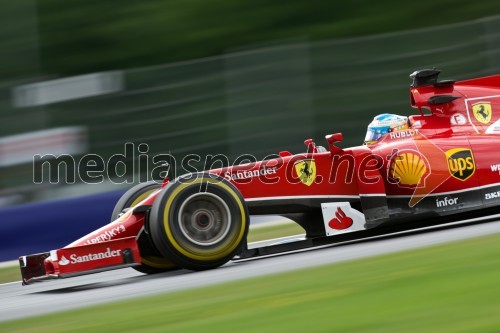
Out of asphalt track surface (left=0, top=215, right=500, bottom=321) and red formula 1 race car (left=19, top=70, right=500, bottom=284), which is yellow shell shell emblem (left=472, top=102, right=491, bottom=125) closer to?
red formula 1 race car (left=19, top=70, right=500, bottom=284)

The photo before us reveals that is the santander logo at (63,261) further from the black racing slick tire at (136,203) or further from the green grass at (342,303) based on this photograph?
the green grass at (342,303)

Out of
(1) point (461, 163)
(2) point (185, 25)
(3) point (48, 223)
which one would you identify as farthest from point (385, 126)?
(2) point (185, 25)

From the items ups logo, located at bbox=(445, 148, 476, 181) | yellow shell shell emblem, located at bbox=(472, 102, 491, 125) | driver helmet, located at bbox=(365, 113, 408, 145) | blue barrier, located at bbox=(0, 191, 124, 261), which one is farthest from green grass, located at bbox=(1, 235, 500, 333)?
blue barrier, located at bbox=(0, 191, 124, 261)

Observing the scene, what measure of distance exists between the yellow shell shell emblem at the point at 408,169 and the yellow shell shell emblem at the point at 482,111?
99cm

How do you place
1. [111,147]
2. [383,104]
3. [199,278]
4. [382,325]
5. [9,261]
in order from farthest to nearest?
[383,104] < [111,147] < [9,261] < [199,278] < [382,325]

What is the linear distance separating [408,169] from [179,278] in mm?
2274

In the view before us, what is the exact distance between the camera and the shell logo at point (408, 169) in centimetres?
802

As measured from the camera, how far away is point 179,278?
7305 mm

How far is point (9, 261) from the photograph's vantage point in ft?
34.4

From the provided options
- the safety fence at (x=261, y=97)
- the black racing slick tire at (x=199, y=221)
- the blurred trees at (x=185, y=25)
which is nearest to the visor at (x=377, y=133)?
the black racing slick tire at (x=199, y=221)

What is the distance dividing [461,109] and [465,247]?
2.39 meters

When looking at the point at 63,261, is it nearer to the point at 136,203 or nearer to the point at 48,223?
the point at 136,203

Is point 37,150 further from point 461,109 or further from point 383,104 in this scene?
point 461,109

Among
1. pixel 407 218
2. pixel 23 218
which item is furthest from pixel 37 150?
pixel 407 218
